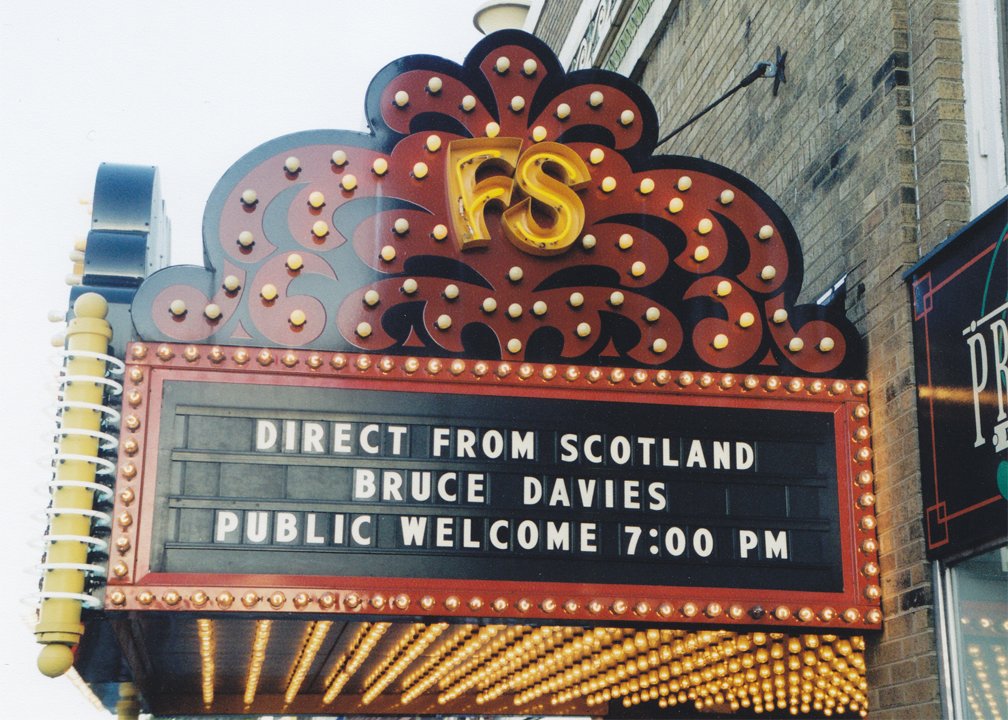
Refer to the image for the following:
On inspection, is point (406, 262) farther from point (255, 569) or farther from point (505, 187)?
point (255, 569)

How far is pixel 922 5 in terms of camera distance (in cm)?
702

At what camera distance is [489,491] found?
678cm

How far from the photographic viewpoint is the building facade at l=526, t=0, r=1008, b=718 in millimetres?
6453

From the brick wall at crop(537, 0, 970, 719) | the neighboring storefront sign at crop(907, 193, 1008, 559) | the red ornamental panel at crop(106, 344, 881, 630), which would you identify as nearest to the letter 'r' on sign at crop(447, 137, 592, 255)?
the red ornamental panel at crop(106, 344, 881, 630)

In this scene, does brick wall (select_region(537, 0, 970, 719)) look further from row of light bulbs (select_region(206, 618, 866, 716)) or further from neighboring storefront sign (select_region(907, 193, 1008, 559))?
row of light bulbs (select_region(206, 618, 866, 716))

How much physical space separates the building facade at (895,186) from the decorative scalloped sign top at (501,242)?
430mm

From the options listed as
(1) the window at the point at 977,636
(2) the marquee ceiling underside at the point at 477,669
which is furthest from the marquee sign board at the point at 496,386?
(1) the window at the point at 977,636

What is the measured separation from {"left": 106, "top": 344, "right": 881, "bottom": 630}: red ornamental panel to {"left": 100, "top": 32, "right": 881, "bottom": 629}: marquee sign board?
0.01m

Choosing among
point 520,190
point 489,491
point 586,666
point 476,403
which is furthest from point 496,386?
point 586,666

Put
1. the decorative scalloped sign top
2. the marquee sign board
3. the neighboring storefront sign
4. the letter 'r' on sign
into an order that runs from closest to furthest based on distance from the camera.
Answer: the neighboring storefront sign < the marquee sign board < the decorative scalloped sign top < the letter 'r' on sign

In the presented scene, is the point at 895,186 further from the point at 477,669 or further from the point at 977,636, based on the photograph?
the point at 477,669

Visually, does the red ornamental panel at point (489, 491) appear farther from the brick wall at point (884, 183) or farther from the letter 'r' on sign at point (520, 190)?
the letter 'r' on sign at point (520, 190)

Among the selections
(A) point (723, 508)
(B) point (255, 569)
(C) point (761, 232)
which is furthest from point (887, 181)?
(B) point (255, 569)

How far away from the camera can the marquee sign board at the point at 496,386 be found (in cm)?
659
